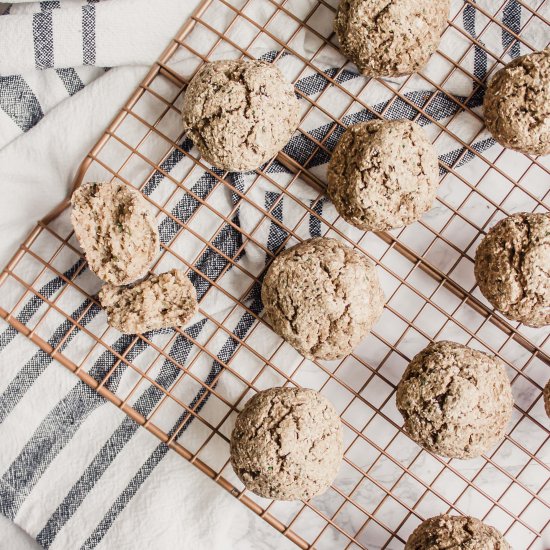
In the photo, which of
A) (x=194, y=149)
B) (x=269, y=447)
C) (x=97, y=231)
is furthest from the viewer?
(x=194, y=149)

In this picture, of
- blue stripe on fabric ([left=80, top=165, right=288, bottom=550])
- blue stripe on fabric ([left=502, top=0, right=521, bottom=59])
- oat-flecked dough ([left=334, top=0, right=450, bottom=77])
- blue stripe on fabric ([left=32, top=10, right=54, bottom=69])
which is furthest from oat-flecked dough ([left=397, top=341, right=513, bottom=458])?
blue stripe on fabric ([left=32, top=10, right=54, bottom=69])

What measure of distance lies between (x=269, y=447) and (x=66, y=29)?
4.62ft

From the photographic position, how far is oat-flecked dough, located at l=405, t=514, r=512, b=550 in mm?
1954

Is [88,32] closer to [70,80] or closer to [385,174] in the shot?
[70,80]

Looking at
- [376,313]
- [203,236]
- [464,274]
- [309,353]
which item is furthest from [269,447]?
[464,274]

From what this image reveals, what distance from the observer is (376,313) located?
203cm

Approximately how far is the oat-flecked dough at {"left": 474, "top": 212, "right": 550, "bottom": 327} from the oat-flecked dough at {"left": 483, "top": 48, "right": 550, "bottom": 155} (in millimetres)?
216

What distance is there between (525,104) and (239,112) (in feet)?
2.62

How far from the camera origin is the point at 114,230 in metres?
2.04

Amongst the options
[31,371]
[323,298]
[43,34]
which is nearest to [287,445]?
[323,298]

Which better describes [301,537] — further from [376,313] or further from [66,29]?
[66,29]

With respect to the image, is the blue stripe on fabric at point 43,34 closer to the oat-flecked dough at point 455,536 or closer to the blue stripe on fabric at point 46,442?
the blue stripe on fabric at point 46,442

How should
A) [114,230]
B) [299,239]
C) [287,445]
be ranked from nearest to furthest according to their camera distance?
[287,445], [114,230], [299,239]

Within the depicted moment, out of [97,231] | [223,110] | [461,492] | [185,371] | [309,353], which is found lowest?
[461,492]
